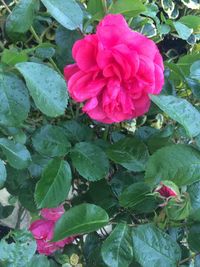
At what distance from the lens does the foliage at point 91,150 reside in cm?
59

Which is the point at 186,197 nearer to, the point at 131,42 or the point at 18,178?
the point at 131,42

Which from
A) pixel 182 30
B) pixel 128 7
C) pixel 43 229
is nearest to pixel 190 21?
pixel 182 30

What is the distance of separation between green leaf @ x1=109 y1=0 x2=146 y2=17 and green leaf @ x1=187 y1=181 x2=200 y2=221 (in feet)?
0.76

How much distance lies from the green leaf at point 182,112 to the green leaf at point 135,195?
114mm

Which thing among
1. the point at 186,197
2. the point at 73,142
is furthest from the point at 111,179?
the point at 186,197

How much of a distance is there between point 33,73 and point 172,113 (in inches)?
6.6

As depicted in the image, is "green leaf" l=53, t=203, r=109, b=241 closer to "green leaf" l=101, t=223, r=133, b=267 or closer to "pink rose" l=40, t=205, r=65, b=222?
"green leaf" l=101, t=223, r=133, b=267

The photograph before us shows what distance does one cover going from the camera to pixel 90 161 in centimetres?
69

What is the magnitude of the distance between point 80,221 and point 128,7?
27 centimetres

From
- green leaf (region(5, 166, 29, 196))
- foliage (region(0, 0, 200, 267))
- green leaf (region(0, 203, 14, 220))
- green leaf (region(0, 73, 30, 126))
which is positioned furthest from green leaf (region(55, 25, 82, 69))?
green leaf (region(0, 203, 14, 220))

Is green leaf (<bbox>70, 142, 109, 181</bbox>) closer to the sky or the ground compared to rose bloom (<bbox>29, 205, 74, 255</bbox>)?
closer to the sky

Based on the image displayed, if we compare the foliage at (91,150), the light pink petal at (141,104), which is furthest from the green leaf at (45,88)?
the light pink petal at (141,104)

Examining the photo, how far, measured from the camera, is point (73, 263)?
0.81 metres

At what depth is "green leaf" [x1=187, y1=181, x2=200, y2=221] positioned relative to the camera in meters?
0.62
